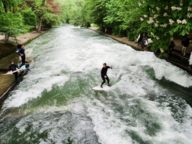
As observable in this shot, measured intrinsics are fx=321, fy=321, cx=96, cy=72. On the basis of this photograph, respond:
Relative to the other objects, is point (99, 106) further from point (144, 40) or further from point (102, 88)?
point (144, 40)

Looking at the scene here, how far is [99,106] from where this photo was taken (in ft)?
51.7

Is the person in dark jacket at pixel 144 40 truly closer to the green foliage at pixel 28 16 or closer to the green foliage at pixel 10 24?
the green foliage at pixel 10 24

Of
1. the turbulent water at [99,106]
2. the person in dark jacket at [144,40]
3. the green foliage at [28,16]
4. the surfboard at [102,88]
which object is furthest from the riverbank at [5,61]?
the person in dark jacket at [144,40]

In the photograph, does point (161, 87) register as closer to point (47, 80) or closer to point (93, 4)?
point (47, 80)

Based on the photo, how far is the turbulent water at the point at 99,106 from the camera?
1257cm

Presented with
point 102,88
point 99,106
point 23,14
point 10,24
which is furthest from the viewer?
point 23,14

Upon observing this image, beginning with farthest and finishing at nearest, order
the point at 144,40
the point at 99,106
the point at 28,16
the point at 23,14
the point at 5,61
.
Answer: the point at 28,16 → the point at 23,14 → the point at 144,40 → the point at 5,61 → the point at 99,106

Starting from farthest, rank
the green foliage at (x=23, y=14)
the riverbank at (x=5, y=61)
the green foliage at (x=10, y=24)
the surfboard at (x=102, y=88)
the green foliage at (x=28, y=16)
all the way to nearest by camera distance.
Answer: the green foliage at (x=28, y=16)
the green foliage at (x=23, y=14)
the green foliage at (x=10, y=24)
the surfboard at (x=102, y=88)
the riverbank at (x=5, y=61)

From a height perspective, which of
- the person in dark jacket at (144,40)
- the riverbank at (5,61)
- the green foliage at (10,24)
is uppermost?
the green foliage at (10,24)

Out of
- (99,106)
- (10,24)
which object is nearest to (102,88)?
(99,106)

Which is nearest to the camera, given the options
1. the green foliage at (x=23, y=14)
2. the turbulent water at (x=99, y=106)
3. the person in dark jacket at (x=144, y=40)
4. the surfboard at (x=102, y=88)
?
the turbulent water at (x=99, y=106)

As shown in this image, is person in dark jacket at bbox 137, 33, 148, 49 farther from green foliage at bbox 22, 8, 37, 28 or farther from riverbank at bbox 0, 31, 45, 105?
green foliage at bbox 22, 8, 37, 28

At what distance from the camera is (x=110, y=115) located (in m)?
14.6

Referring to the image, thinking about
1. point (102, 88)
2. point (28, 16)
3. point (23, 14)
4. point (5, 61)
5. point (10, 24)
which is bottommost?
point (5, 61)
